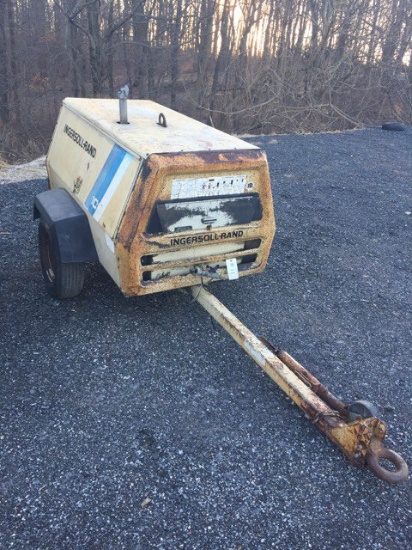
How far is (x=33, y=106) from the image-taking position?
1681 cm

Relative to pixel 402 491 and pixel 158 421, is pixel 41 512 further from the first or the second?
pixel 402 491

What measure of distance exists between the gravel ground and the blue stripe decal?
96cm

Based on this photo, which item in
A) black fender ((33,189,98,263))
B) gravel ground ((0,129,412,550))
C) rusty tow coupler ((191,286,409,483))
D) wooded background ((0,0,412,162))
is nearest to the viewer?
gravel ground ((0,129,412,550))

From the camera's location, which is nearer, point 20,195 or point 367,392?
point 367,392

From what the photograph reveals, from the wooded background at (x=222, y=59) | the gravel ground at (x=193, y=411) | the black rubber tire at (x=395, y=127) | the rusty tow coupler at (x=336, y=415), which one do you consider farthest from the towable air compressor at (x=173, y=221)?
the black rubber tire at (x=395, y=127)

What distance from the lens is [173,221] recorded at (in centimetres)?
350

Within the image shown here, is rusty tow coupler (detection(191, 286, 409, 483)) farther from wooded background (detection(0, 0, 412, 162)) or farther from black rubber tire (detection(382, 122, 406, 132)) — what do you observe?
black rubber tire (detection(382, 122, 406, 132))

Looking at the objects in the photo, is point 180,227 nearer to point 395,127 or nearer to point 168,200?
point 168,200

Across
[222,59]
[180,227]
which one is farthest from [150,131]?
[222,59]

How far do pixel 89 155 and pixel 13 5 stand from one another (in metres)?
15.5

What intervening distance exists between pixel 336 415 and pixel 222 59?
1537 cm

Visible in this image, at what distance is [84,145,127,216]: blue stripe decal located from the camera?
358cm

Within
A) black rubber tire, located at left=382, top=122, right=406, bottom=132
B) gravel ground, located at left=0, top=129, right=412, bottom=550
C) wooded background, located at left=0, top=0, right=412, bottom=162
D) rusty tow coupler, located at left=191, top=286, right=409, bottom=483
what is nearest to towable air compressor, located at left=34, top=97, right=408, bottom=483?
rusty tow coupler, located at left=191, top=286, right=409, bottom=483

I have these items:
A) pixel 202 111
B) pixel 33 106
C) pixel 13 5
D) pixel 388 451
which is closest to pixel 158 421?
pixel 388 451
